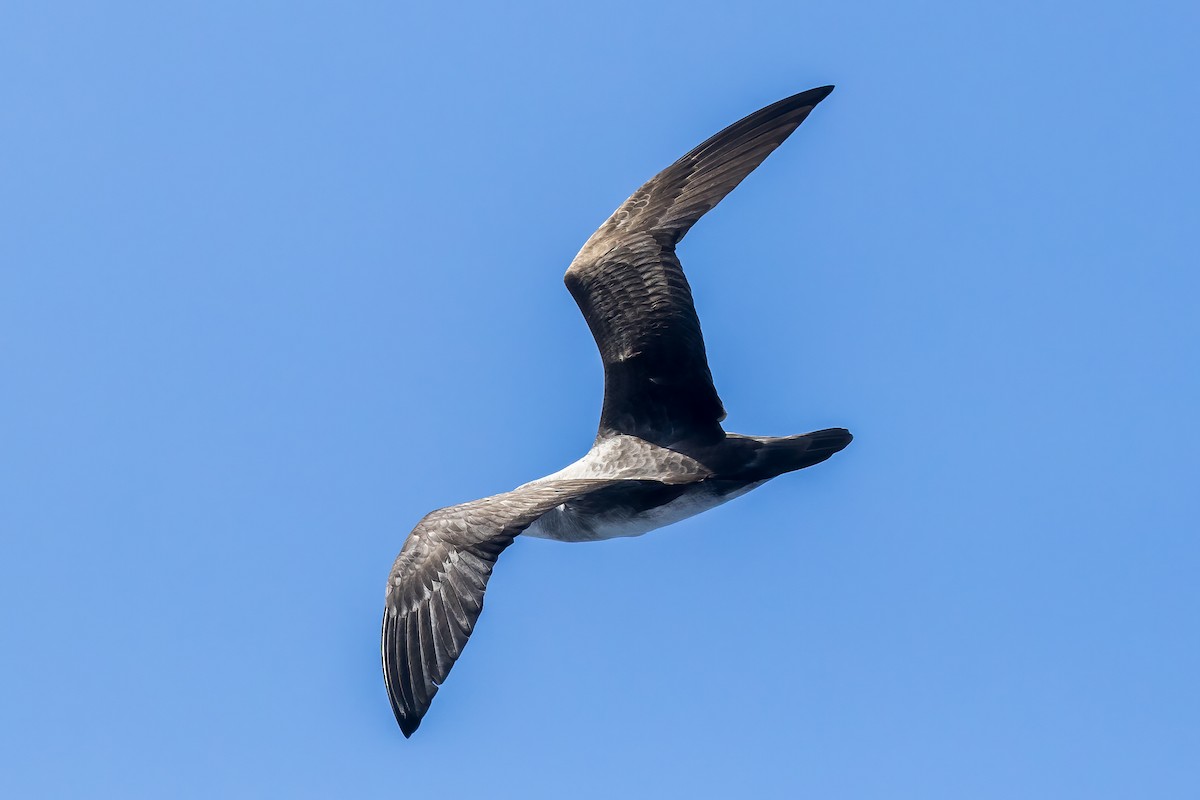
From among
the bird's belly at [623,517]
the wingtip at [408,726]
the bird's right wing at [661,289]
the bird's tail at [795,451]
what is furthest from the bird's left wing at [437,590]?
the bird's right wing at [661,289]

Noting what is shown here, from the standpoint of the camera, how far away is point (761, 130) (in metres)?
18.4

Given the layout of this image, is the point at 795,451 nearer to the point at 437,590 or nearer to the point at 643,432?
the point at 643,432

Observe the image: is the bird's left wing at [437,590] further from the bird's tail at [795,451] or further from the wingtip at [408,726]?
the bird's tail at [795,451]

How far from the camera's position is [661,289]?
17.4 m

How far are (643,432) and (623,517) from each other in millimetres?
1332

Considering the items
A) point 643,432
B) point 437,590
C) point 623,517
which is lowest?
point 437,590

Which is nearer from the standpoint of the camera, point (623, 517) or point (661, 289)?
point (623, 517)

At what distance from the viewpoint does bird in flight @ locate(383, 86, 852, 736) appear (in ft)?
44.5

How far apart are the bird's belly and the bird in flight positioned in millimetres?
19

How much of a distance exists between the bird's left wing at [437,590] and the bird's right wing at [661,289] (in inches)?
131

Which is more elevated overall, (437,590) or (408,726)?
(437,590)

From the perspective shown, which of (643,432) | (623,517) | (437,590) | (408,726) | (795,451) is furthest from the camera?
(643,432)

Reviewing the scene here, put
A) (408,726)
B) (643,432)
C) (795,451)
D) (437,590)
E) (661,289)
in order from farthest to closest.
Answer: (661,289) < (643,432) < (795,451) < (437,590) < (408,726)

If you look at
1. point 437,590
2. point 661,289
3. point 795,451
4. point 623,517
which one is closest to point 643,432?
point 623,517
